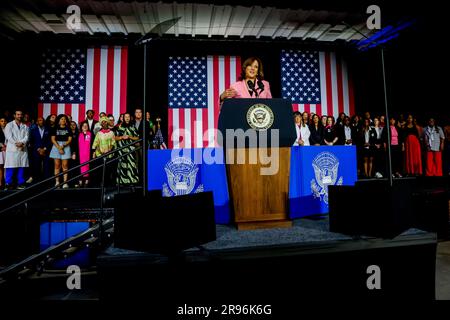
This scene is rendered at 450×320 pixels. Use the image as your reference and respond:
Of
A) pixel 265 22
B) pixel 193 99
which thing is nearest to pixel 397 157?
pixel 265 22

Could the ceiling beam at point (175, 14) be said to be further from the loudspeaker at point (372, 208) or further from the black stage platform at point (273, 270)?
the black stage platform at point (273, 270)

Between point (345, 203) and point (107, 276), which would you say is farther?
point (345, 203)

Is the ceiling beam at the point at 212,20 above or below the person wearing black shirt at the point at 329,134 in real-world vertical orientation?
above

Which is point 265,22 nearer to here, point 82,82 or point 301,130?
point 301,130

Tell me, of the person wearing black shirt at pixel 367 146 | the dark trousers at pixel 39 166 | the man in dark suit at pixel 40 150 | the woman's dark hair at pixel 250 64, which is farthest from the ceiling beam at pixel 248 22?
the dark trousers at pixel 39 166

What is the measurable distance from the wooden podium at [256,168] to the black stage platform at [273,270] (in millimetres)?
238

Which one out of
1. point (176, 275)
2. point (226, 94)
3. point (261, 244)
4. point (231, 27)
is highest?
point (231, 27)

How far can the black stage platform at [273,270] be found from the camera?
1549 mm

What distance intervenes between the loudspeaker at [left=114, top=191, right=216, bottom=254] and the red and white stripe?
21.7ft
